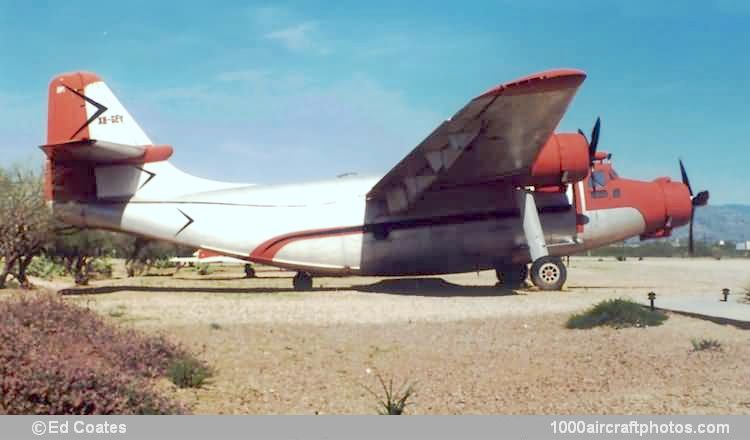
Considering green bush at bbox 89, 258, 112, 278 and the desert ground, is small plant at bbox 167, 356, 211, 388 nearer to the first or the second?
the desert ground

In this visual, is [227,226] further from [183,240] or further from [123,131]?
[123,131]

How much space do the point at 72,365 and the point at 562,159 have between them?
52.6 feet

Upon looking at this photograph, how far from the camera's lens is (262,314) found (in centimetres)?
1464

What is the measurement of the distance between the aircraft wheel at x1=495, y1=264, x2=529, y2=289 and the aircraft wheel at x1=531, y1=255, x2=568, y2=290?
2148 mm

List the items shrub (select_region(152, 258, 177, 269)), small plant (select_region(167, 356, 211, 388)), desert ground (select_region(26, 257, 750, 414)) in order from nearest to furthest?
desert ground (select_region(26, 257, 750, 414))
small plant (select_region(167, 356, 211, 388))
shrub (select_region(152, 258, 177, 269))

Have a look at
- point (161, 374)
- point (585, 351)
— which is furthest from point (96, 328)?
point (585, 351)

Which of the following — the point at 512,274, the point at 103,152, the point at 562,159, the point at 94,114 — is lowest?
the point at 512,274

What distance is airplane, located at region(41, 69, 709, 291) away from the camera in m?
20.0

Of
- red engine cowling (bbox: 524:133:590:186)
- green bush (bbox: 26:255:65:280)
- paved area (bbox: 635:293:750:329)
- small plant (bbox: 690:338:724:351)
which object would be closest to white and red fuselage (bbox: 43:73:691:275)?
red engine cowling (bbox: 524:133:590:186)

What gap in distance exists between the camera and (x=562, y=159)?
64.5 ft

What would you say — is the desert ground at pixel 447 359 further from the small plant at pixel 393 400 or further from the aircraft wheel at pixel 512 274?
the aircraft wheel at pixel 512 274

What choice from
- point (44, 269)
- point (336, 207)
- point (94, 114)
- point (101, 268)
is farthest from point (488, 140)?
point (101, 268)

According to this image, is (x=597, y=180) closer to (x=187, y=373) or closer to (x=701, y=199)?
(x=701, y=199)

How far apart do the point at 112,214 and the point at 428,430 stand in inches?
683
